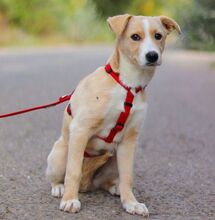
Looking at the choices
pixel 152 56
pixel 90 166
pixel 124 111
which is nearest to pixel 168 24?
pixel 152 56

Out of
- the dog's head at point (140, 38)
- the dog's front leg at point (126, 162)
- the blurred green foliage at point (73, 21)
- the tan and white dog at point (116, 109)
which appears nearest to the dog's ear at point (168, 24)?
the tan and white dog at point (116, 109)

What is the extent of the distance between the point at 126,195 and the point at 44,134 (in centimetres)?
319

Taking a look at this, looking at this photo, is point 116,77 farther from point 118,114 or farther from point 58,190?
point 58,190

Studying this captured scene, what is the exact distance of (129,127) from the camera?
4.61 meters

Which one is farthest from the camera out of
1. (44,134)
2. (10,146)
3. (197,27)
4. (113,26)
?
(197,27)

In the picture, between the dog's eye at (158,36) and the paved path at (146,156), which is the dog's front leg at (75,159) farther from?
the dog's eye at (158,36)

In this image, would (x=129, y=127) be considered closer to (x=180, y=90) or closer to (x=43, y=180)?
(x=43, y=180)

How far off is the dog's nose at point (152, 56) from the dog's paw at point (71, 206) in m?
1.12

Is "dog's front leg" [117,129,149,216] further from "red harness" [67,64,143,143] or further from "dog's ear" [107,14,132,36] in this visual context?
"dog's ear" [107,14,132,36]

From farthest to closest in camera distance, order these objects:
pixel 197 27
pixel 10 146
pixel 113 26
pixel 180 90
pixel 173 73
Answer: pixel 197 27 < pixel 173 73 < pixel 180 90 < pixel 10 146 < pixel 113 26

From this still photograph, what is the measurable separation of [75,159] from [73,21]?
36168 mm

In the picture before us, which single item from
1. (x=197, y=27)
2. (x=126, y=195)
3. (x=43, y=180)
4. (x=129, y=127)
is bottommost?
(x=197, y=27)

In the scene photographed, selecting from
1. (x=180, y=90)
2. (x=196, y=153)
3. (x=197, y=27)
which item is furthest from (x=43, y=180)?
(x=197, y=27)

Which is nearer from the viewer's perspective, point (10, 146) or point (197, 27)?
point (10, 146)
